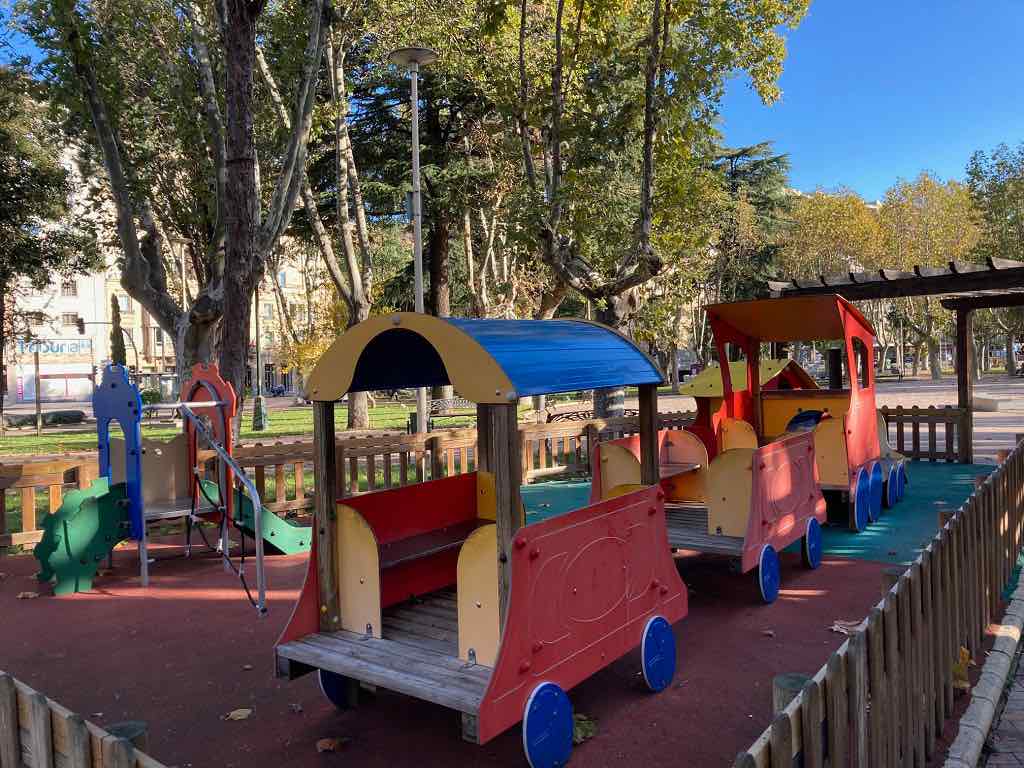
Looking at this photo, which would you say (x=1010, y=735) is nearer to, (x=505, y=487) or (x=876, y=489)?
(x=505, y=487)

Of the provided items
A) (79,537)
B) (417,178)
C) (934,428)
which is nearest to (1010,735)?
(79,537)

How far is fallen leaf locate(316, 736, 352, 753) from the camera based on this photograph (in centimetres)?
395

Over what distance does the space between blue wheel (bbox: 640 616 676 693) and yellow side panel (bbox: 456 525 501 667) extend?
43.3 inches

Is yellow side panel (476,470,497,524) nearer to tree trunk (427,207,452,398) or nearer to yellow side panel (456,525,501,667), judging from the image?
yellow side panel (456,525,501,667)

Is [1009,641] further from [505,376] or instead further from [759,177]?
[759,177]

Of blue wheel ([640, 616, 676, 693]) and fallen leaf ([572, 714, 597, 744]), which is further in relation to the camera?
blue wheel ([640, 616, 676, 693])

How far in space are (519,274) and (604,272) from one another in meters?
15.2

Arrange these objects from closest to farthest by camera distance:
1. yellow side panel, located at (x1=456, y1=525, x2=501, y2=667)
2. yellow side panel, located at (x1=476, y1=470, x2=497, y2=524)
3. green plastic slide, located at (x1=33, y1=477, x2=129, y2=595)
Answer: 1. yellow side panel, located at (x1=456, y1=525, x2=501, y2=667)
2. yellow side panel, located at (x1=476, y1=470, x2=497, y2=524)
3. green plastic slide, located at (x1=33, y1=477, x2=129, y2=595)

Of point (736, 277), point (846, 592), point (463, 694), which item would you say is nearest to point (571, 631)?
point (463, 694)

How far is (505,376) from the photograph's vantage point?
3.60 m

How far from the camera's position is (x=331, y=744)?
13.1ft

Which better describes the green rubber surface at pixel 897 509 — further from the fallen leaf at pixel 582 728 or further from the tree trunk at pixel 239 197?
the tree trunk at pixel 239 197

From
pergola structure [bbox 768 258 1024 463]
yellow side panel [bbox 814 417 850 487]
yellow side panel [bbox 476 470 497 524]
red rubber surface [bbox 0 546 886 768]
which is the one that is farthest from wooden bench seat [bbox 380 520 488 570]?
pergola structure [bbox 768 258 1024 463]

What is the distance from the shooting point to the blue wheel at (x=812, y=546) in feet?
23.2
